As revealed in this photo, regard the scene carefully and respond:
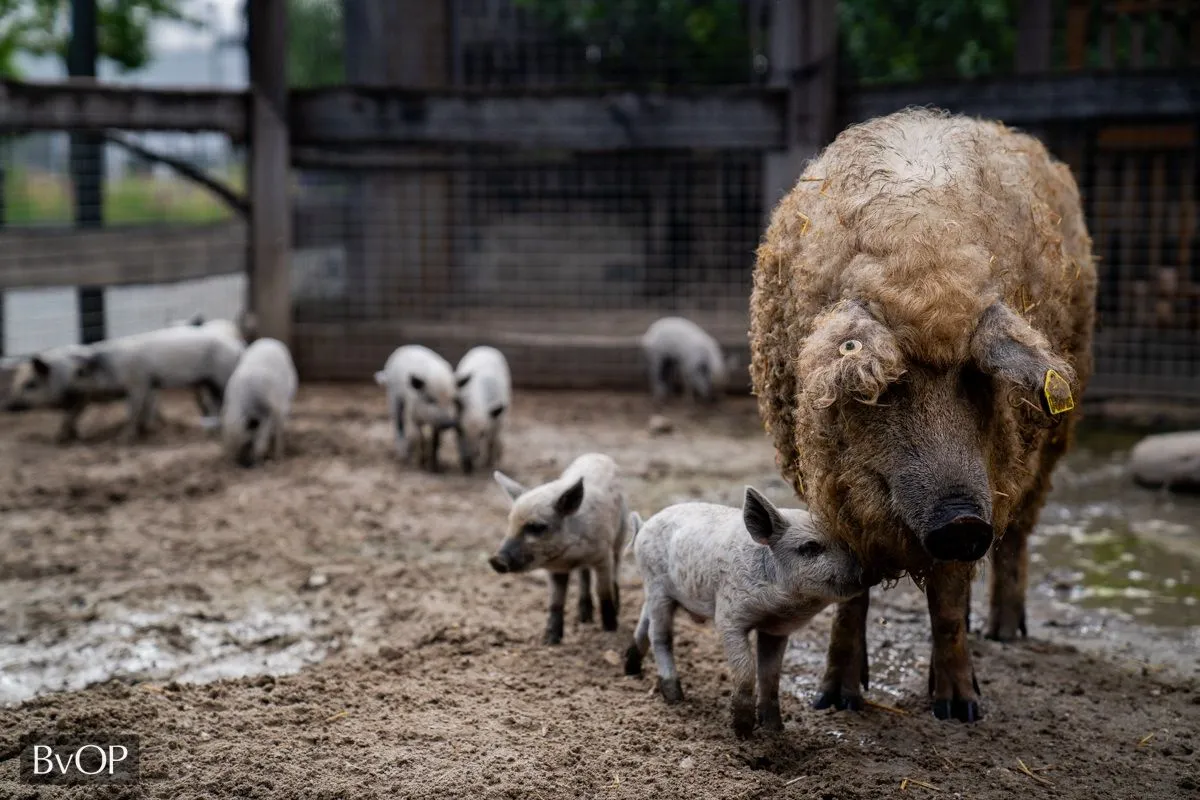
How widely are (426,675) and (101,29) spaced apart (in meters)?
11.1

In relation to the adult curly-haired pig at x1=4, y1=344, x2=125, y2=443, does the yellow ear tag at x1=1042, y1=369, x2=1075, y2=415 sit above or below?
above

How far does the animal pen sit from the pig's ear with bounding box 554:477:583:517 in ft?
17.0

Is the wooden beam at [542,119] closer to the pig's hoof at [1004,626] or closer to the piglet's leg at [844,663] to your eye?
the pig's hoof at [1004,626]

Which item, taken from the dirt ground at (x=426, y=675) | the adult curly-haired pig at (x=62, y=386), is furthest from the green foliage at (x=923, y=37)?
the adult curly-haired pig at (x=62, y=386)

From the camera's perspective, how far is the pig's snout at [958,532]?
3.42 m

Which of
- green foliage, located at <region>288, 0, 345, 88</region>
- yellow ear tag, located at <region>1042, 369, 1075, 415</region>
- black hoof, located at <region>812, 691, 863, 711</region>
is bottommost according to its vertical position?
black hoof, located at <region>812, 691, 863, 711</region>

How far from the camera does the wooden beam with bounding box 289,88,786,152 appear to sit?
34.1ft

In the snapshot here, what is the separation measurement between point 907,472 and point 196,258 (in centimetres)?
780

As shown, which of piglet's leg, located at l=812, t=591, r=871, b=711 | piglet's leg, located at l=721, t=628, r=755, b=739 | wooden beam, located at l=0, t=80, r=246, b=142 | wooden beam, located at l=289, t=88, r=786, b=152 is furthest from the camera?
wooden beam, located at l=289, t=88, r=786, b=152

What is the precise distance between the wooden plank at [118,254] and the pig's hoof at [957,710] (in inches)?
267

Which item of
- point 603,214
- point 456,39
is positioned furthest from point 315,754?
point 456,39

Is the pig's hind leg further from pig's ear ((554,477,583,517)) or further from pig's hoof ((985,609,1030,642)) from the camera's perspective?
pig's hoof ((985,609,1030,642))

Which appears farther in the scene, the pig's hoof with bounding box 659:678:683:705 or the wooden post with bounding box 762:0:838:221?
the wooden post with bounding box 762:0:838:221

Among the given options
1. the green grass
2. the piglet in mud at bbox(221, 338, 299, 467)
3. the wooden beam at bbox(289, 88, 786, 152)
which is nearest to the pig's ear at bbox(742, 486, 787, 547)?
the piglet in mud at bbox(221, 338, 299, 467)
